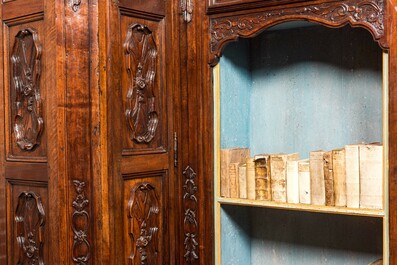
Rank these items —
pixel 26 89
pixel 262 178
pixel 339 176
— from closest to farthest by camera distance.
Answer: pixel 339 176, pixel 26 89, pixel 262 178

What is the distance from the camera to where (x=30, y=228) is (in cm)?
271

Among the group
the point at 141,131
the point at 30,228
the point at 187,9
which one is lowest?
the point at 30,228

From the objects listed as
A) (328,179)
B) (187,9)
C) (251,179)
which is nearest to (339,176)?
(328,179)

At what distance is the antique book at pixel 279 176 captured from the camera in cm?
277

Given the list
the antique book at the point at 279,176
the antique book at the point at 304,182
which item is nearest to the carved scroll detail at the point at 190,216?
the antique book at the point at 279,176

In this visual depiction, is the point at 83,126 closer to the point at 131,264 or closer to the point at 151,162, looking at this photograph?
the point at 151,162

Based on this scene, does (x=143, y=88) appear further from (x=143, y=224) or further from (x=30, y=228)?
(x=30, y=228)

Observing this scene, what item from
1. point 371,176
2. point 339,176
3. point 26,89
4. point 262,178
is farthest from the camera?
point 262,178

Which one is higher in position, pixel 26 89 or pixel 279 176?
pixel 26 89

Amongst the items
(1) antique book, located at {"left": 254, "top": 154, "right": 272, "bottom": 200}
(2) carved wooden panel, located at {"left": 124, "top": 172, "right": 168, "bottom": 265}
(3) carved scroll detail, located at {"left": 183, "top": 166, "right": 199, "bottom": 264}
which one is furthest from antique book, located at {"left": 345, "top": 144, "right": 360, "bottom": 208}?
(2) carved wooden panel, located at {"left": 124, "top": 172, "right": 168, "bottom": 265}

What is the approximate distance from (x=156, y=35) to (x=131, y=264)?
1.15m

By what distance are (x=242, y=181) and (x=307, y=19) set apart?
88 centimetres

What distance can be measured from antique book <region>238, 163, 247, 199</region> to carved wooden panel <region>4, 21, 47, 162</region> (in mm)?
986

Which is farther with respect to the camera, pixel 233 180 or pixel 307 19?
pixel 233 180
